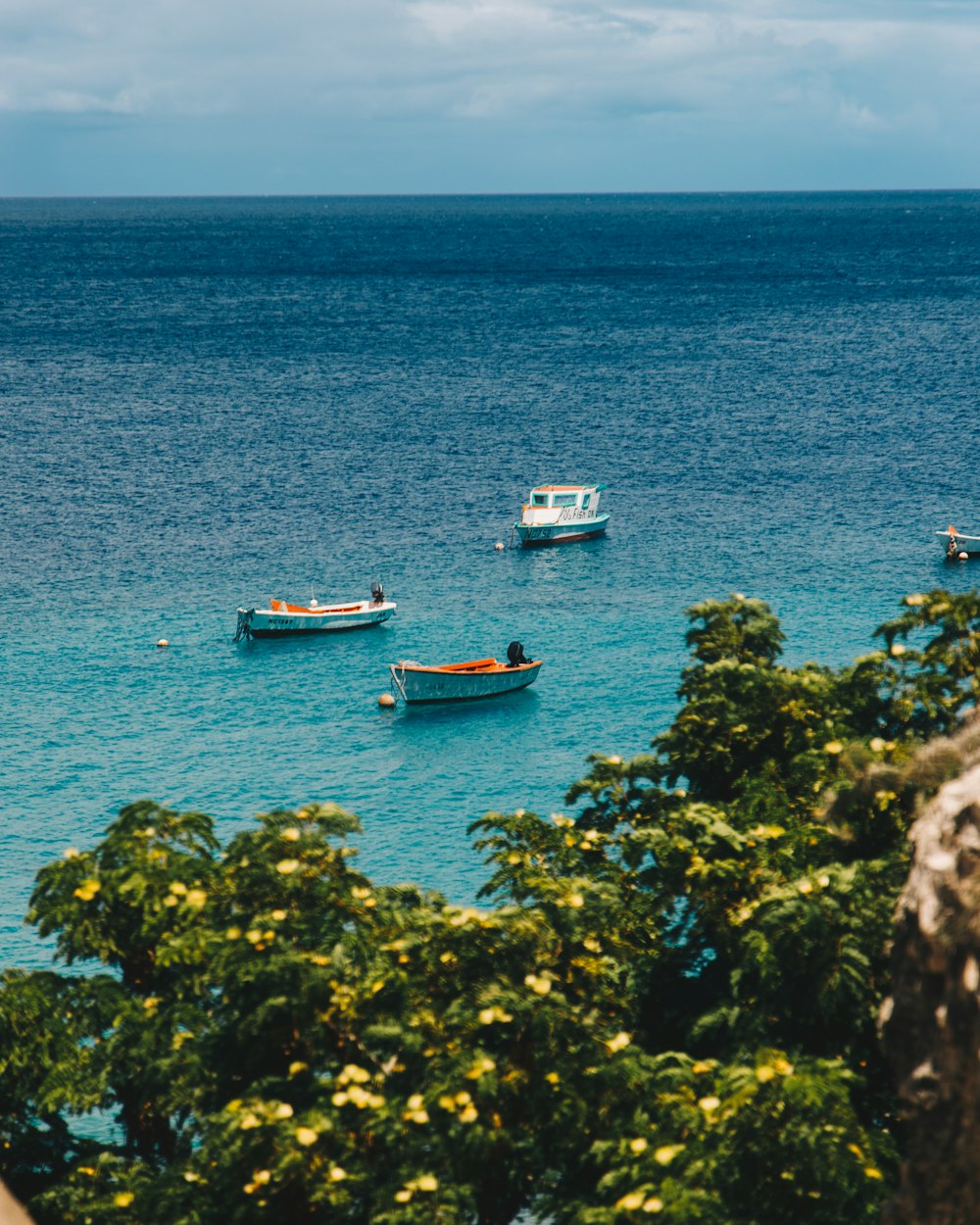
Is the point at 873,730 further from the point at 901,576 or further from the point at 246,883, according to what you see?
the point at 901,576

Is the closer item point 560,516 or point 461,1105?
point 461,1105

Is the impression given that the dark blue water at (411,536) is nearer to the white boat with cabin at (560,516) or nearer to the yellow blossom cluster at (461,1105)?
the white boat with cabin at (560,516)

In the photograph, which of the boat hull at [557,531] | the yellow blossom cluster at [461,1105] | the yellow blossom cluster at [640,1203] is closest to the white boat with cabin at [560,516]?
the boat hull at [557,531]

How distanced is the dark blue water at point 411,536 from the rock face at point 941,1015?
27.9m

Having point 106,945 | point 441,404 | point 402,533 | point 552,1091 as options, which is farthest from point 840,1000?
point 441,404

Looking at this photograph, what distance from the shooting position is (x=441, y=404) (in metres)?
114

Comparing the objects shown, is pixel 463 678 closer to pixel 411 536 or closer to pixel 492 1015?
pixel 411 536

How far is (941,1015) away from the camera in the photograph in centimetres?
1121

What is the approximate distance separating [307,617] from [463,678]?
34.4 feet

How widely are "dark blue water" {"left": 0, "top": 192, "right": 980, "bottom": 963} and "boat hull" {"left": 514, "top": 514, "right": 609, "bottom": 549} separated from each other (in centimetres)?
114

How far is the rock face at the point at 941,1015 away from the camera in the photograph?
1091 cm

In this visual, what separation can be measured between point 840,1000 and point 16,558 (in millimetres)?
63096

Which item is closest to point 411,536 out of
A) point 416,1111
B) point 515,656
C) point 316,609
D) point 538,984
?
point 316,609

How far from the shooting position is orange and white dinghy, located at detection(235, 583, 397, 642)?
59.8m
